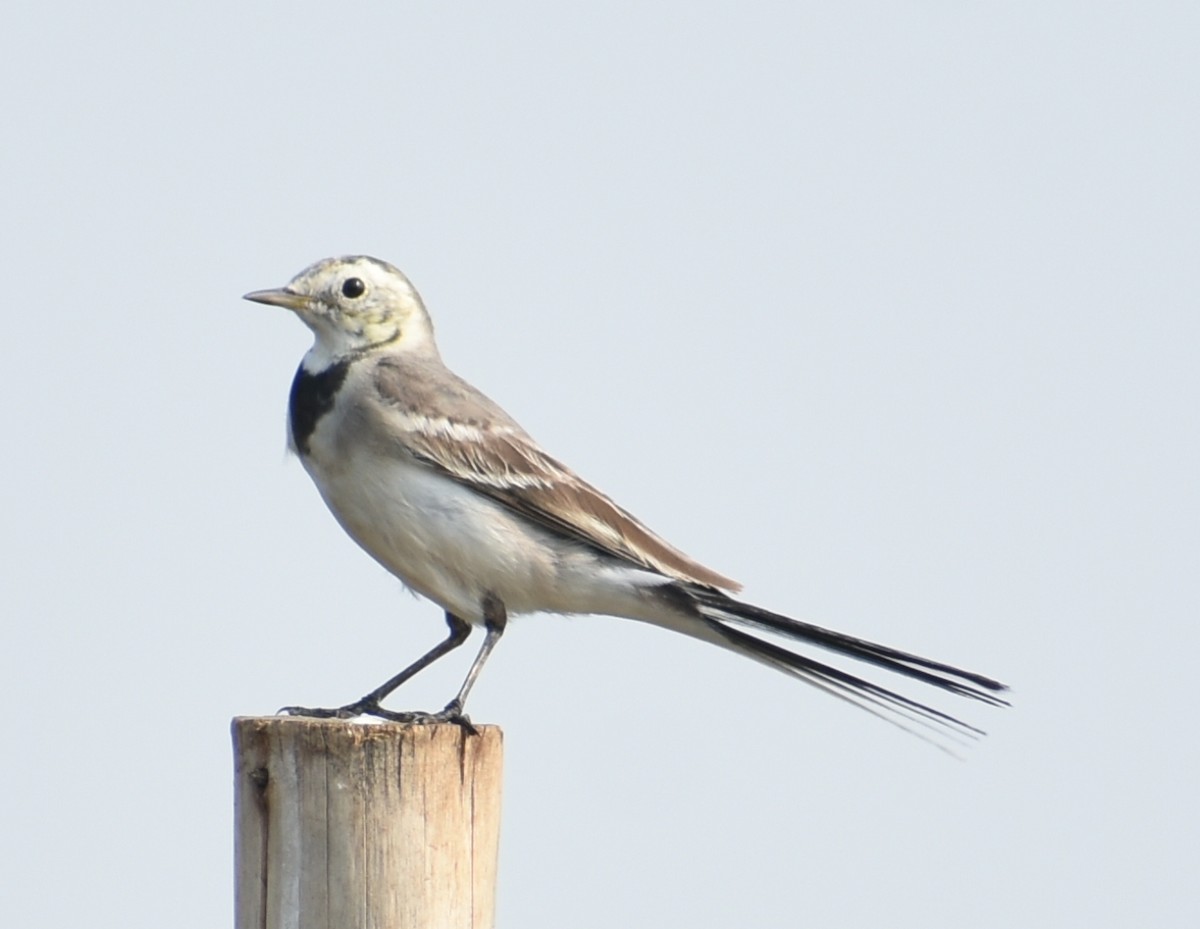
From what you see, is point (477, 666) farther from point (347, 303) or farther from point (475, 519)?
point (347, 303)

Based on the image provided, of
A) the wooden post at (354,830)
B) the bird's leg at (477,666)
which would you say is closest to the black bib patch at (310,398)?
the bird's leg at (477,666)

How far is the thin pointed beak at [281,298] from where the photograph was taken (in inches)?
366

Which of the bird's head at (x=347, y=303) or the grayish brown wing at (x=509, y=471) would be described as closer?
the grayish brown wing at (x=509, y=471)

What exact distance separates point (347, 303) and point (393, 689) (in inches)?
77.0

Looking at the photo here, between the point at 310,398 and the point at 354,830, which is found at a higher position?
the point at 310,398

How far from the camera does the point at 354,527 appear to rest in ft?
28.9

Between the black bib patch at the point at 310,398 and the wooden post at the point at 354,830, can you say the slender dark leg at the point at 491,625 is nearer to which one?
the black bib patch at the point at 310,398

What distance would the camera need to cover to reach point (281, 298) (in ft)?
30.6

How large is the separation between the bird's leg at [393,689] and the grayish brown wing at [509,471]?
68 cm

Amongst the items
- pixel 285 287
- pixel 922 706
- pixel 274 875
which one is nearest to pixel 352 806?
pixel 274 875

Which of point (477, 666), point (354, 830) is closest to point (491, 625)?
point (477, 666)

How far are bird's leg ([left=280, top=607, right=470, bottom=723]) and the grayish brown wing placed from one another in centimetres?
68


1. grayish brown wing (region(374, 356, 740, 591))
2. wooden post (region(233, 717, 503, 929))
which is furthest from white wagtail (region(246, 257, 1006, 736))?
wooden post (region(233, 717, 503, 929))

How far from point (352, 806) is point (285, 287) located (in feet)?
13.5
